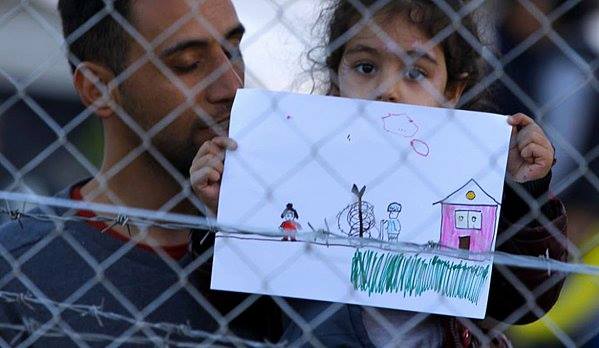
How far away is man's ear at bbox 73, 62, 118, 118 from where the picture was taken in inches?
94.8

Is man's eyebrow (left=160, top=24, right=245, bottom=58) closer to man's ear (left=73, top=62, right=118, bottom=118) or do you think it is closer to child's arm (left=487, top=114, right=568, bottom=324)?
man's ear (left=73, top=62, right=118, bottom=118)

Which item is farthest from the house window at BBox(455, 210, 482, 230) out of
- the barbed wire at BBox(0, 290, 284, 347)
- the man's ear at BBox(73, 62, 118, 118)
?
the man's ear at BBox(73, 62, 118, 118)

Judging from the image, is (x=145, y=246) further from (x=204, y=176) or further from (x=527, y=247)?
(x=527, y=247)

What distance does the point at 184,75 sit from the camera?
7.54ft

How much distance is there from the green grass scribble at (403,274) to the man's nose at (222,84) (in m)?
0.44

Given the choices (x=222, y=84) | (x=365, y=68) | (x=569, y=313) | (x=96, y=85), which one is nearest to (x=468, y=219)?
(x=365, y=68)

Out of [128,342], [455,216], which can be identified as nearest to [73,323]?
[128,342]

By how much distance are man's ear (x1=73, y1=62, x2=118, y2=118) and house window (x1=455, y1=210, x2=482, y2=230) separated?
0.77 m

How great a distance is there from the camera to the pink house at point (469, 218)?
1976mm

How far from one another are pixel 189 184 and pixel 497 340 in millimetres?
607

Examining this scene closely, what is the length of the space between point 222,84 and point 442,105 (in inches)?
16.3

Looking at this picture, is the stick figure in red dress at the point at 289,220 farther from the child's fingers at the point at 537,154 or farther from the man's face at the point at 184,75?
the child's fingers at the point at 537,154

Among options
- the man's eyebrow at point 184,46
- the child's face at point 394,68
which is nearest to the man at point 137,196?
the man's eyebrow at point 184,46

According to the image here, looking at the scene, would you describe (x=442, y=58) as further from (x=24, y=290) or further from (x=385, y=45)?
(x=24, y=290)
